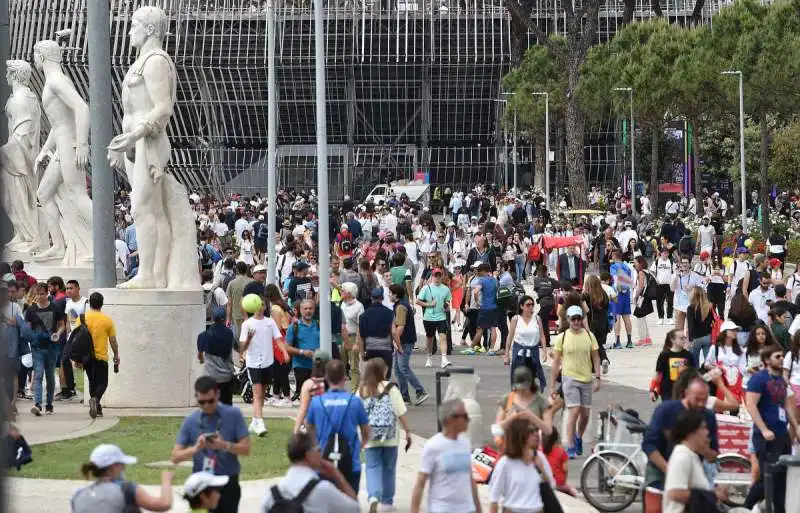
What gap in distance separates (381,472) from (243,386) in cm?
823

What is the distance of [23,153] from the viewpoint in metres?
30.0

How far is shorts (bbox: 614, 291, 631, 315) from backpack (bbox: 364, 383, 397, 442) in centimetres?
1482

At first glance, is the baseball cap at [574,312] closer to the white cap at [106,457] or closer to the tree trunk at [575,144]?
the white cap at [106,457]

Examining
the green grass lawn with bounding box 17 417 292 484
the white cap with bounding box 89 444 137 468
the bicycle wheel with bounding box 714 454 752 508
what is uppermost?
the white cap with bounding box 89 444 137 468

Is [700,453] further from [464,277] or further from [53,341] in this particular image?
[464,277]

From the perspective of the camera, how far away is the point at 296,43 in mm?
85875

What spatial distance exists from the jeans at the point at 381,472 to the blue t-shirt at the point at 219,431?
7.83 feet

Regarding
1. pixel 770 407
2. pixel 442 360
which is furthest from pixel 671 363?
pixel 442 360

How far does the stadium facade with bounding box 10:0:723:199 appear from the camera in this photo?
3366 inches

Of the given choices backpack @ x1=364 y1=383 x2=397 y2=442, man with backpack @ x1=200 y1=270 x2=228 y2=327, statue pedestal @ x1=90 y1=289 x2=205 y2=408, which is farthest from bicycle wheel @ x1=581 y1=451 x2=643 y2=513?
man with backpack @ x1=200 y1=270 x2=228 y2=327

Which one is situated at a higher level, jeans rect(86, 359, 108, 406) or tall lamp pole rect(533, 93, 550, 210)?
tall lamp pole rect(533, 93, 550, 210)

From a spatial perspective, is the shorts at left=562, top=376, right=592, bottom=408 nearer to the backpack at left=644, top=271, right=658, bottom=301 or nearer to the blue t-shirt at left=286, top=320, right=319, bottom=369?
the blue t-shirt at left=286, top=320, right=319, bottom=369

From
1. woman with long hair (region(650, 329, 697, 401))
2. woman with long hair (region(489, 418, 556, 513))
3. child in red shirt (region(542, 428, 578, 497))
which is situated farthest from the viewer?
woman with long hair (region(650, 329, 697, 401))

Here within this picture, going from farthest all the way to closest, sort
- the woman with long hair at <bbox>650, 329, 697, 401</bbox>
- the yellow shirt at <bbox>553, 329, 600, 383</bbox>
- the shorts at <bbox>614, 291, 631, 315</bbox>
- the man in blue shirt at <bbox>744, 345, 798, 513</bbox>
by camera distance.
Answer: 1. the shorts at <bbox>614, 291, 631, 315</bbox>
2. the yellow shirt at <bbox>553, 329, 600, 383</bbox>
3. the woman with long hair at <bbox>650, 329, 697, 401</bbox>
4. the man in blue shirt at <bbox>744, 345, 798, 513</bbox>
